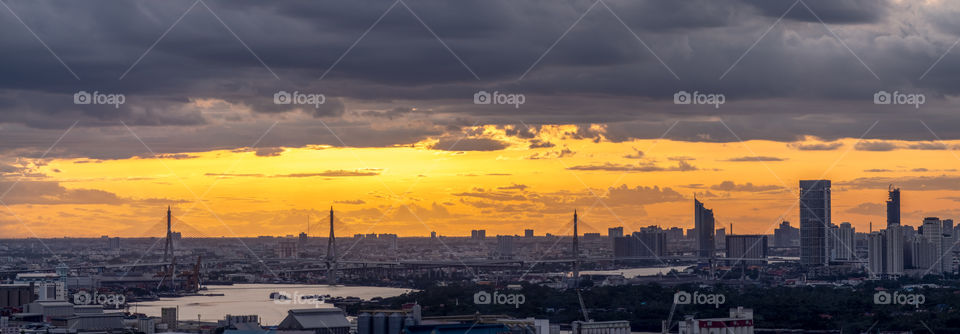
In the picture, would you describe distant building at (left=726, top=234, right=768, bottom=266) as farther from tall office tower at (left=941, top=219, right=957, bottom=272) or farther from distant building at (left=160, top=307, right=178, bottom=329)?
distant building at (left=160, top=307, right=178, bottom=329)

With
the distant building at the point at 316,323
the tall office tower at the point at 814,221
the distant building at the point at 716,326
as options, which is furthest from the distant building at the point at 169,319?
the tall office tower at the point at 814,221

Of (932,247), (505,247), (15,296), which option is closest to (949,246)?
(932,247)

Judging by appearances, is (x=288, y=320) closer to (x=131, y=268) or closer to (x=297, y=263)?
(x=131, y=268)

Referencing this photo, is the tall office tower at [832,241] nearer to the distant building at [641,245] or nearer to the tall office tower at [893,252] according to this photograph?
the distant building at [641,245]

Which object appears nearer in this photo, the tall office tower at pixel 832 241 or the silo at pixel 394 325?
the silo at pixel 394 325

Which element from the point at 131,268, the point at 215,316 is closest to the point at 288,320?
the point at 215,316

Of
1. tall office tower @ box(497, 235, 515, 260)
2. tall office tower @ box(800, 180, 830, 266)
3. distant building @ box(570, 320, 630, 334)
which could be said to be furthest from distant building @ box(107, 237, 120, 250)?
distant building @ box(570, 320, 630, 334)
